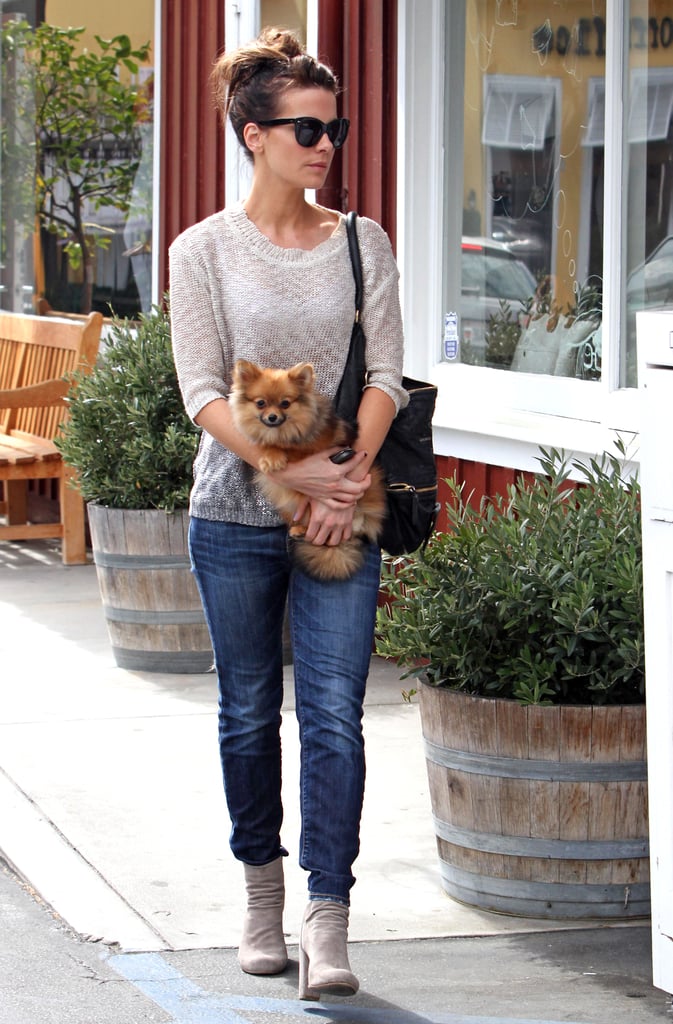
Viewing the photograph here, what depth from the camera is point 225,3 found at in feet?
28.3

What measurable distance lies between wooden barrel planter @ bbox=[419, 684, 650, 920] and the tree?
6.88 m

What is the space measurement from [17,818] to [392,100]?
11.7ft

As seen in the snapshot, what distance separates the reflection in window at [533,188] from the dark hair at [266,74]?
2548mm

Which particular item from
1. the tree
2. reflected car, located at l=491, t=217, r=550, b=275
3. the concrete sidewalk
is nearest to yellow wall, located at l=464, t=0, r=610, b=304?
reflected car, located at l=491, t=217, r=550, b=275

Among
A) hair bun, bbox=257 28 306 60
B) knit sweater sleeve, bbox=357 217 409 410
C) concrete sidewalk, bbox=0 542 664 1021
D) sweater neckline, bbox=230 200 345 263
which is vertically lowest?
concrete sidewalk, bbox=0 542 664 1021

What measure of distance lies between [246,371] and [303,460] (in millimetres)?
237

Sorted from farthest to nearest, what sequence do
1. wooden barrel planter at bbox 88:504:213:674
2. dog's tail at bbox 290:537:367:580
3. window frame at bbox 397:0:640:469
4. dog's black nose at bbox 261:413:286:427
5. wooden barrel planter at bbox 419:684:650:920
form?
1. wooden barrel planter at bbox 88:504:213:674
2. window frame at bbox 397:0:640:469
3. wooden barrel planter at bbox 419:684:650:920
4. dog's tail at bbox 290:537:367:580
5. dog's black nose at bbox 261:413:286:427

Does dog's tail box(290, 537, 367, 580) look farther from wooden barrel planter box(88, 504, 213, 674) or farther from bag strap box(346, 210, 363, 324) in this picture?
wooden barrel planter box(88, 504, 213, 674)

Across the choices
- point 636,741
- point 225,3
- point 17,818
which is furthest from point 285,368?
point 225,3

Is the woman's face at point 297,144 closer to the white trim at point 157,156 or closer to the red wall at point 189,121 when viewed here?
the red wall at point 189,121

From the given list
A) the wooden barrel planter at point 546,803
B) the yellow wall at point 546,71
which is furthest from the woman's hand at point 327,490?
the yellow wall at point 546,71

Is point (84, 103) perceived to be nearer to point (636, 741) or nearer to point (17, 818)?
point (17, 818)

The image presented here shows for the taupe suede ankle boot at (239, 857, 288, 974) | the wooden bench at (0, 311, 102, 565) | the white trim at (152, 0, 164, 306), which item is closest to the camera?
the taupe suede ankle boot at (239, 857, 288, 974)

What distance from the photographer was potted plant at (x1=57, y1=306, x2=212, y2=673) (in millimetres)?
6984
